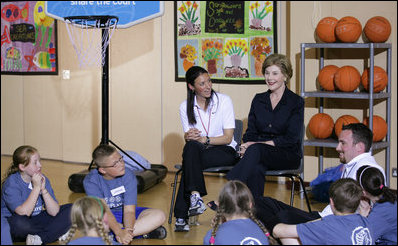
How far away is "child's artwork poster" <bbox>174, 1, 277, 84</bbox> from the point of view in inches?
238

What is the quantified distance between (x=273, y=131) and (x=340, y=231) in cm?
142

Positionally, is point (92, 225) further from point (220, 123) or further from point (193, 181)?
point (220, 123)

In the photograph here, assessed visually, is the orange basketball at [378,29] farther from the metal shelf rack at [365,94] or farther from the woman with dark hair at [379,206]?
the woman with dark hair at [379,206]

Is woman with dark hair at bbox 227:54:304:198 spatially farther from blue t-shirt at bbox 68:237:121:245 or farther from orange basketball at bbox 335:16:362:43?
blue t-shirt at bbox 68:237:121:245

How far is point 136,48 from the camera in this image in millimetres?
6734

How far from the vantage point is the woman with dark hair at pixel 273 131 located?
4086 millimetres

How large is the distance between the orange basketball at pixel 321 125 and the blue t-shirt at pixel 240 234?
2.55m

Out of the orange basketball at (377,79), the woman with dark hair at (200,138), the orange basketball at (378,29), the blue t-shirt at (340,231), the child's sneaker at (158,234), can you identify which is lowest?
the child's sneaker at (158,234)

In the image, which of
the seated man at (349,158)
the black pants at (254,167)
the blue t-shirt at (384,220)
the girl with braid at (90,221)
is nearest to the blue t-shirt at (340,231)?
the blue t-shirt at (384,220)

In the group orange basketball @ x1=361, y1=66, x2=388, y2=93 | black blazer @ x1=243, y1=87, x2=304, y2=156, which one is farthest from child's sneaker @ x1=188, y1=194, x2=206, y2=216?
orange basketball @ x1=361, y1=66, x2=388, y2=93

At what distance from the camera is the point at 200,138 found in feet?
14.8

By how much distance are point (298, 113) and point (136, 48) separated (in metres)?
2.84

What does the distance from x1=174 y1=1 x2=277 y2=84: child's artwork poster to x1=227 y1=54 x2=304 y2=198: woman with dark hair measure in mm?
1621

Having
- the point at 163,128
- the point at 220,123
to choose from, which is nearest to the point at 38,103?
the point at 163,128
